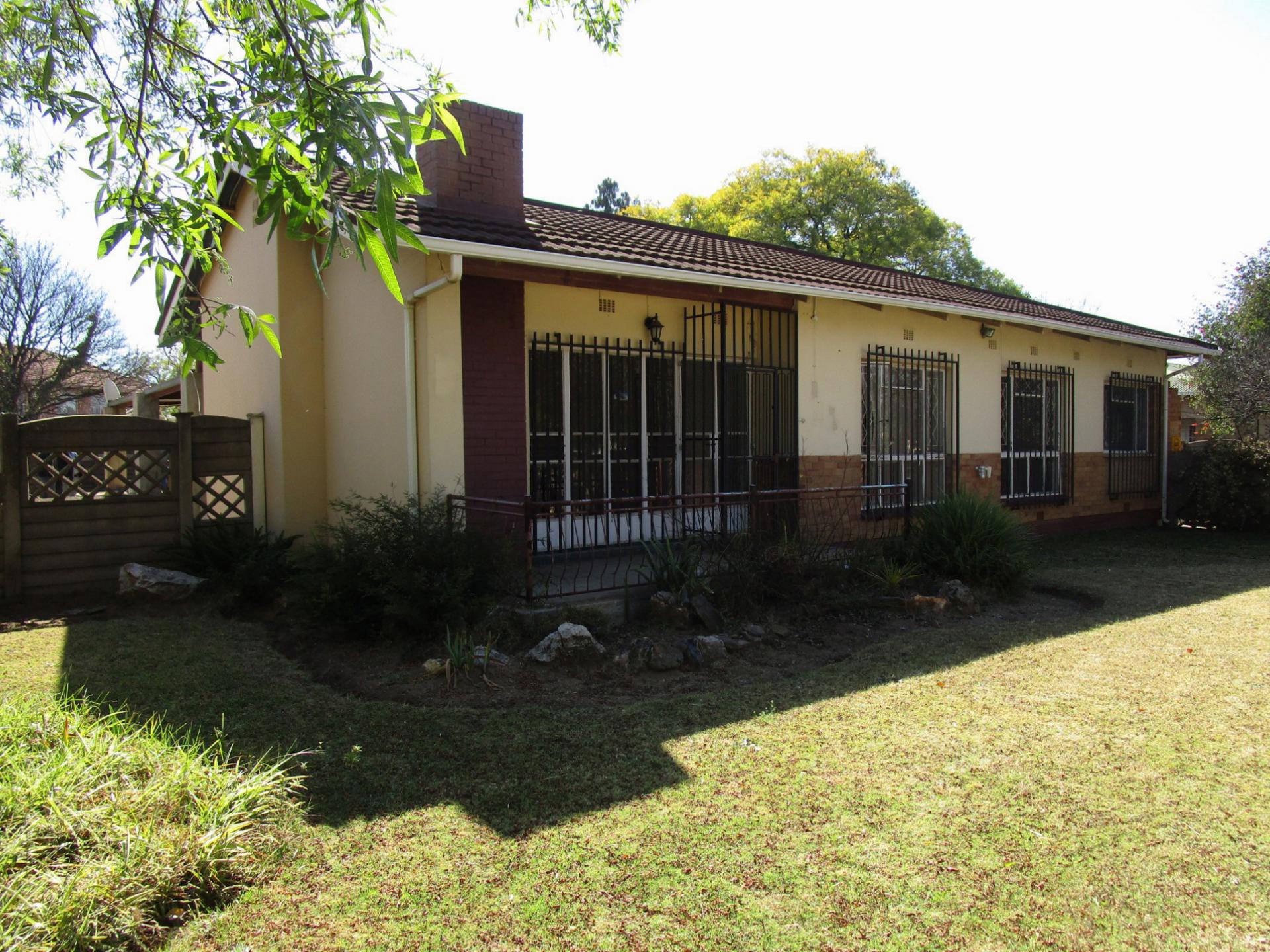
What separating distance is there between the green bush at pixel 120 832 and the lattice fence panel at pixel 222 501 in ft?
16.4

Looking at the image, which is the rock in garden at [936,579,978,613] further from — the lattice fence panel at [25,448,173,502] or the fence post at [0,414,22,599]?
the fence post at [0,414,22,599]

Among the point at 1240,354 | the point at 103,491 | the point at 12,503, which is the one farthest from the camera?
the point at 1240,354

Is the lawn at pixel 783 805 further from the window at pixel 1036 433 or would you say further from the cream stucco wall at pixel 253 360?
the window at pixel 1036 433

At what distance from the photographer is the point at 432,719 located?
4.74m

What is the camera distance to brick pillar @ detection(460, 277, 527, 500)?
7211mm

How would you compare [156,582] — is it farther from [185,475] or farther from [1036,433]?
[1036,433]

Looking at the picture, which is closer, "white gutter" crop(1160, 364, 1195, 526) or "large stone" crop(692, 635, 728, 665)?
"large stone" crop(692, 635, 728, 665)

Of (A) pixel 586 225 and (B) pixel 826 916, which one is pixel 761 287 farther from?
(B) pixel 826 916

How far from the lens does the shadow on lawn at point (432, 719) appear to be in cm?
380

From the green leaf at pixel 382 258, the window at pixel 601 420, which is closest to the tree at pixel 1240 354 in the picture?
Answer: the window at pixel 601 420

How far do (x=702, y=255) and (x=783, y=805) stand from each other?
23.1 feet

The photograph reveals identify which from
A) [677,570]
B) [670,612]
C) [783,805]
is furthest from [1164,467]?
[783,805]

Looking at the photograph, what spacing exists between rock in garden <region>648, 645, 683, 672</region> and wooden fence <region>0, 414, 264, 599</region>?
5213 millimetres

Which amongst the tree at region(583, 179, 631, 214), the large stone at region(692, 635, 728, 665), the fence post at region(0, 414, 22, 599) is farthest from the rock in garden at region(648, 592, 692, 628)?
the tree at region(583, 179, 631, 214)
